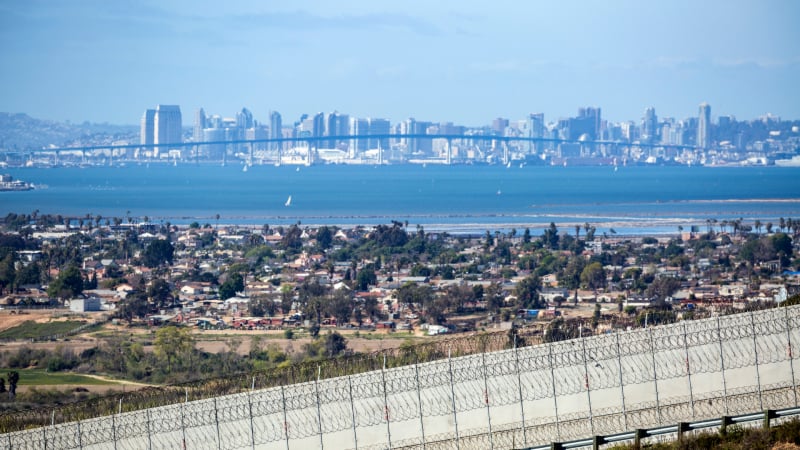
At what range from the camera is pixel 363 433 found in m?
12.3

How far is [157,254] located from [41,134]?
151m

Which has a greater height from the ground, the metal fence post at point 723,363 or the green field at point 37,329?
the metal fence post at point 723,363

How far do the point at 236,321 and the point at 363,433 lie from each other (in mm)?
14043

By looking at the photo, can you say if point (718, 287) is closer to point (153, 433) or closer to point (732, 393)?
point (732, 393)

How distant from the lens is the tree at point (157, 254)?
37.8 m

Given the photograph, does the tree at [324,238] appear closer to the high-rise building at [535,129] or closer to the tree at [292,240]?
the tree at [292,240]

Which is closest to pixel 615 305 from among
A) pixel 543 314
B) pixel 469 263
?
pixel 543 314

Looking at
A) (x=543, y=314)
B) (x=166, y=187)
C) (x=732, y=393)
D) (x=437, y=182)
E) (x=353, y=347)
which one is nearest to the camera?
(x=732, y=393)

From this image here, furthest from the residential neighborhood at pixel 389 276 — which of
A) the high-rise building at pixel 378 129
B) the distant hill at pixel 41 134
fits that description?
the distant hill at pixel 41 134

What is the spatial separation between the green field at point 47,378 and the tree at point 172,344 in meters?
1.28

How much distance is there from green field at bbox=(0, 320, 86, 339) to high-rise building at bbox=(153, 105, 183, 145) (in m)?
123

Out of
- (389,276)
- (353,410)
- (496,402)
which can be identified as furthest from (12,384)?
(389,276)

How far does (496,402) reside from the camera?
12.4 meters

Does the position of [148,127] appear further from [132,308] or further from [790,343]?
[790,343]
